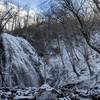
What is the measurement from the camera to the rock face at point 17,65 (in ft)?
96.7

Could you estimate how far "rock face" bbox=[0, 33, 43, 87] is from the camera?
29475 millimetres

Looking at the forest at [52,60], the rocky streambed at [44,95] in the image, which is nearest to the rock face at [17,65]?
the forest at [52,60]

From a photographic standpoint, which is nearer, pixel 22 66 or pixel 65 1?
pixel 65 1

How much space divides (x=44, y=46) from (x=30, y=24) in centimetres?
1288

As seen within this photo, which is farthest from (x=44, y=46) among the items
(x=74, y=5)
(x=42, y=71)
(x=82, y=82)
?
(x=74, y=5)

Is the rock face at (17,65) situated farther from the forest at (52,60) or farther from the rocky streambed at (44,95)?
the rocky streambed at (44,95)

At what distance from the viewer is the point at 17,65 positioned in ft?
101

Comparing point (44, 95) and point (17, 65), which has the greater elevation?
point (17, 65)

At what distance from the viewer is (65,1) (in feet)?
64.4

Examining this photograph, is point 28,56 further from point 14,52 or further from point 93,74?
point 93,74

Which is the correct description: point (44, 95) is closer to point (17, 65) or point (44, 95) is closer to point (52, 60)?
point (17, 65)

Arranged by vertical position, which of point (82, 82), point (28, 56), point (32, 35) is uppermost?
point (32, 35)

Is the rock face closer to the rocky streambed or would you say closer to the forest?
the forest

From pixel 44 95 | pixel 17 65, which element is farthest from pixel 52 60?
pixel 44 95
